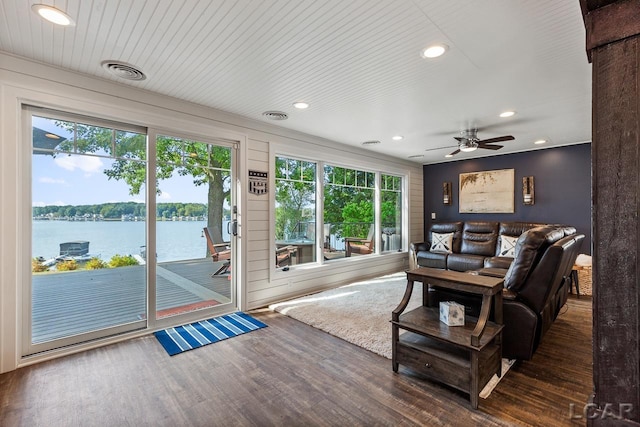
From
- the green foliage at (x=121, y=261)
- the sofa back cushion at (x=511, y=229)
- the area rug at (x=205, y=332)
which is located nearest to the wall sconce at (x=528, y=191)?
the sofa back cushion at (x=511, y=229)

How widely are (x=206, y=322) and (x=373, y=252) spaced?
368 cm

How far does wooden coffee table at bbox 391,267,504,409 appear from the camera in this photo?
6.48 ft

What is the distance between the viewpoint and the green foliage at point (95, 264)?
116 inches

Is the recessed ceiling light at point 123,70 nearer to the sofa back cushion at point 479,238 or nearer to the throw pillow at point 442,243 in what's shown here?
the throw pillow at point 442,243

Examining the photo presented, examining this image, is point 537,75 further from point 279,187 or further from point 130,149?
point 130,149

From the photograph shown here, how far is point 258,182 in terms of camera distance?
405cm

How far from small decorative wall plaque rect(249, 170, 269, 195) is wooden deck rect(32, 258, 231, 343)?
1079mm

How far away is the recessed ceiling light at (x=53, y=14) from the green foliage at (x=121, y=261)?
81.8 inches

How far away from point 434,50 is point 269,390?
111 inches

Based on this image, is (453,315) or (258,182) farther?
(258,182)

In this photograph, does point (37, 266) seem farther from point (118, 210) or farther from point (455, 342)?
point (455, 342)

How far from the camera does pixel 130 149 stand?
10.3 feet

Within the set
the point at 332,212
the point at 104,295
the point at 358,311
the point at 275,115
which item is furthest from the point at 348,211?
the point at 104,295

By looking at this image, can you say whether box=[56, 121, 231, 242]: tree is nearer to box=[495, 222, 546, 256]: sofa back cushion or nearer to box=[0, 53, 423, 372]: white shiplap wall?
box=[0, 53, 423, 372]: white shiplap wall
